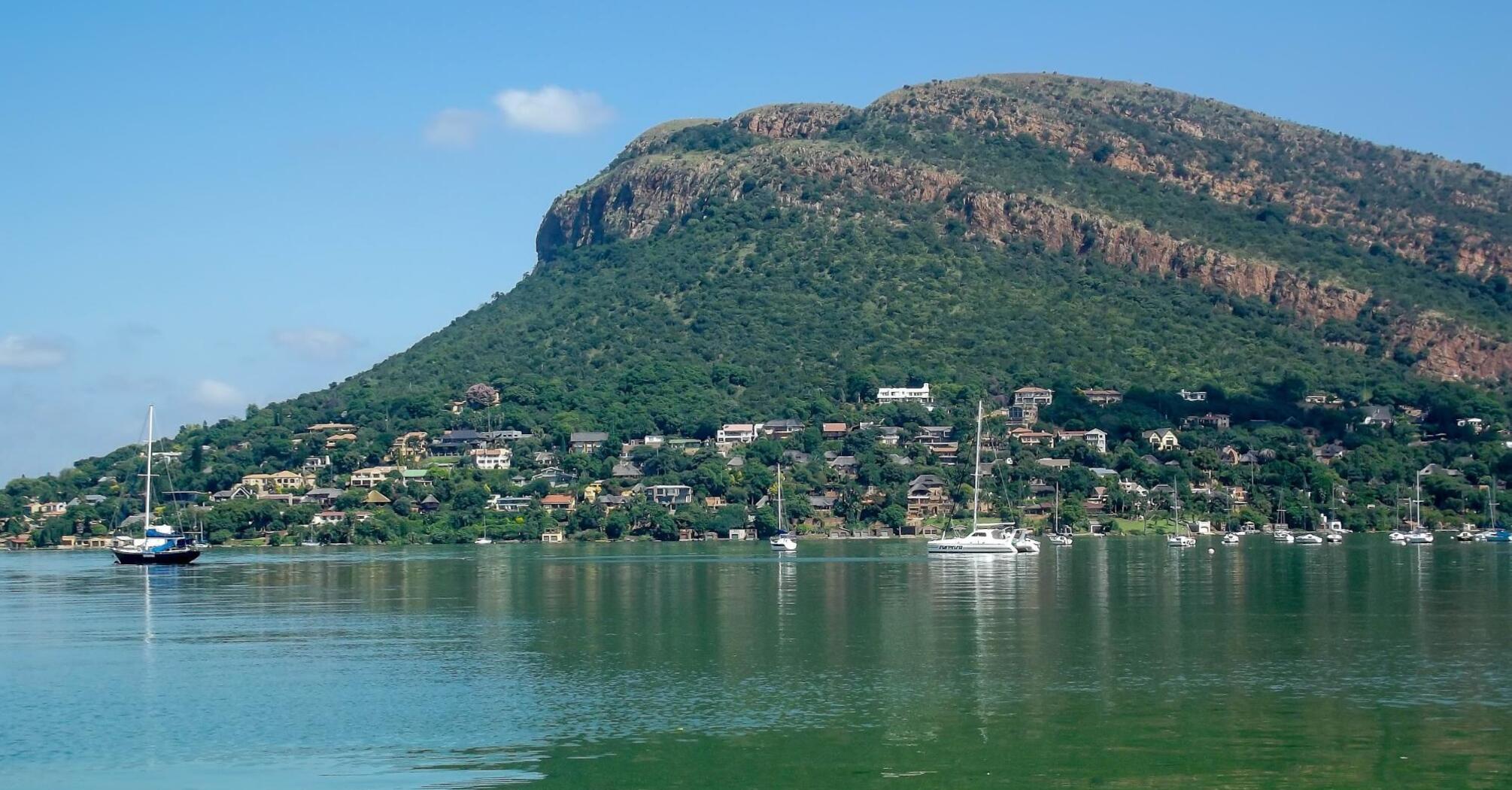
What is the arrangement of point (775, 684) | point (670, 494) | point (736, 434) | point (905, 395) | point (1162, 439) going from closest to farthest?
point (775, 684)
point (670, 494)
point (1162, 439)
point (736, 434)
point (905, 395)

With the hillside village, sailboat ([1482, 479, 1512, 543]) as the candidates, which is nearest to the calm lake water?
sailboat ([1482, 479, 1512, 543])

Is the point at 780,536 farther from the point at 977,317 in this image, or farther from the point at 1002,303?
the point at 1002,303

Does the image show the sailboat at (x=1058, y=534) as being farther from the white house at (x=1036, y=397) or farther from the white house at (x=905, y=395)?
the white house at (x=905, y=395)

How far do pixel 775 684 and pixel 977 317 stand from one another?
14017cm

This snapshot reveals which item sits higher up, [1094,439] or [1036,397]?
[1036,397]

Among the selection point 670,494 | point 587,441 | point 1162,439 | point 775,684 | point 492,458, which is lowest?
point 775,684

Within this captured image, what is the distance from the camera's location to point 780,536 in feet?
347

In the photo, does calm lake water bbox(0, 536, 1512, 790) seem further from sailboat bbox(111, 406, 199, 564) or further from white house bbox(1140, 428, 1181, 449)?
white house bbox(1140, 428, 1181, 449)

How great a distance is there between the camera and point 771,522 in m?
130

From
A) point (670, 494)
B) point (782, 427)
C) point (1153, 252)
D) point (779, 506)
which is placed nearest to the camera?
point (779, 506)

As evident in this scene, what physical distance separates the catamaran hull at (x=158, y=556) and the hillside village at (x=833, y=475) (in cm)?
2868

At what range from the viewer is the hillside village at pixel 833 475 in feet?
428

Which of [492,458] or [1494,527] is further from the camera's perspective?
[492,458]

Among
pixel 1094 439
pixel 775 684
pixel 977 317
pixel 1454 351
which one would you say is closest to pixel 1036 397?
pixel 1094 439
